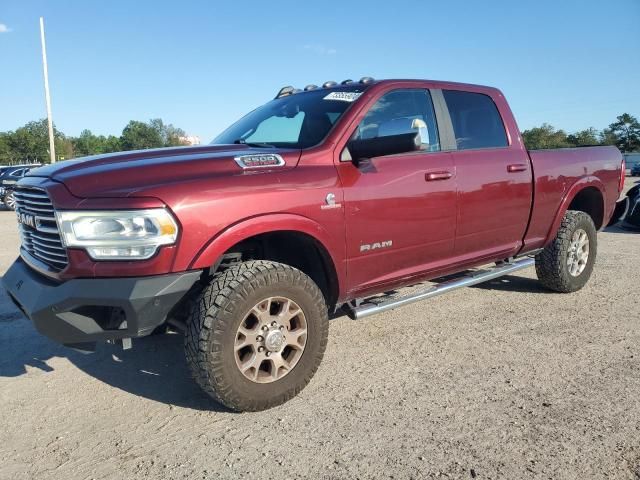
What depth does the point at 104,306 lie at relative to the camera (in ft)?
8.43

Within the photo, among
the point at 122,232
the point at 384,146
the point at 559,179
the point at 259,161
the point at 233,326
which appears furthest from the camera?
the point at 559,179

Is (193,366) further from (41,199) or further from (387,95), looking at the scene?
(387,95)

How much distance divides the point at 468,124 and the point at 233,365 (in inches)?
113

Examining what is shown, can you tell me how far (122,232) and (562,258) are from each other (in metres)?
4.18

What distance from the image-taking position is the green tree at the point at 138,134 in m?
67.2

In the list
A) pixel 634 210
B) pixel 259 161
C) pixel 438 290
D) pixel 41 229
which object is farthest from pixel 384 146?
pixel 634 210

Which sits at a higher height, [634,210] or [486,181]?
[486,181]

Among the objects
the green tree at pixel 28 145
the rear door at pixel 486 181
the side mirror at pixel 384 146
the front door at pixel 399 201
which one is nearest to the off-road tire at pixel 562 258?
the rear door at pixel 486 181

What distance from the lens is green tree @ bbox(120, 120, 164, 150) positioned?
67250 mm

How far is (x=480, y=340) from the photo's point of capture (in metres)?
3.92

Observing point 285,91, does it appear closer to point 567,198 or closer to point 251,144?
point 251,144

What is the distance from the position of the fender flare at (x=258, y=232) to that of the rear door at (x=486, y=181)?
51.7 inches

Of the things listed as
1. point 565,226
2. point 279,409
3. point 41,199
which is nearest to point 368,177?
point 279,409

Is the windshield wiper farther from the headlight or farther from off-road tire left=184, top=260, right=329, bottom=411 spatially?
the headlight
